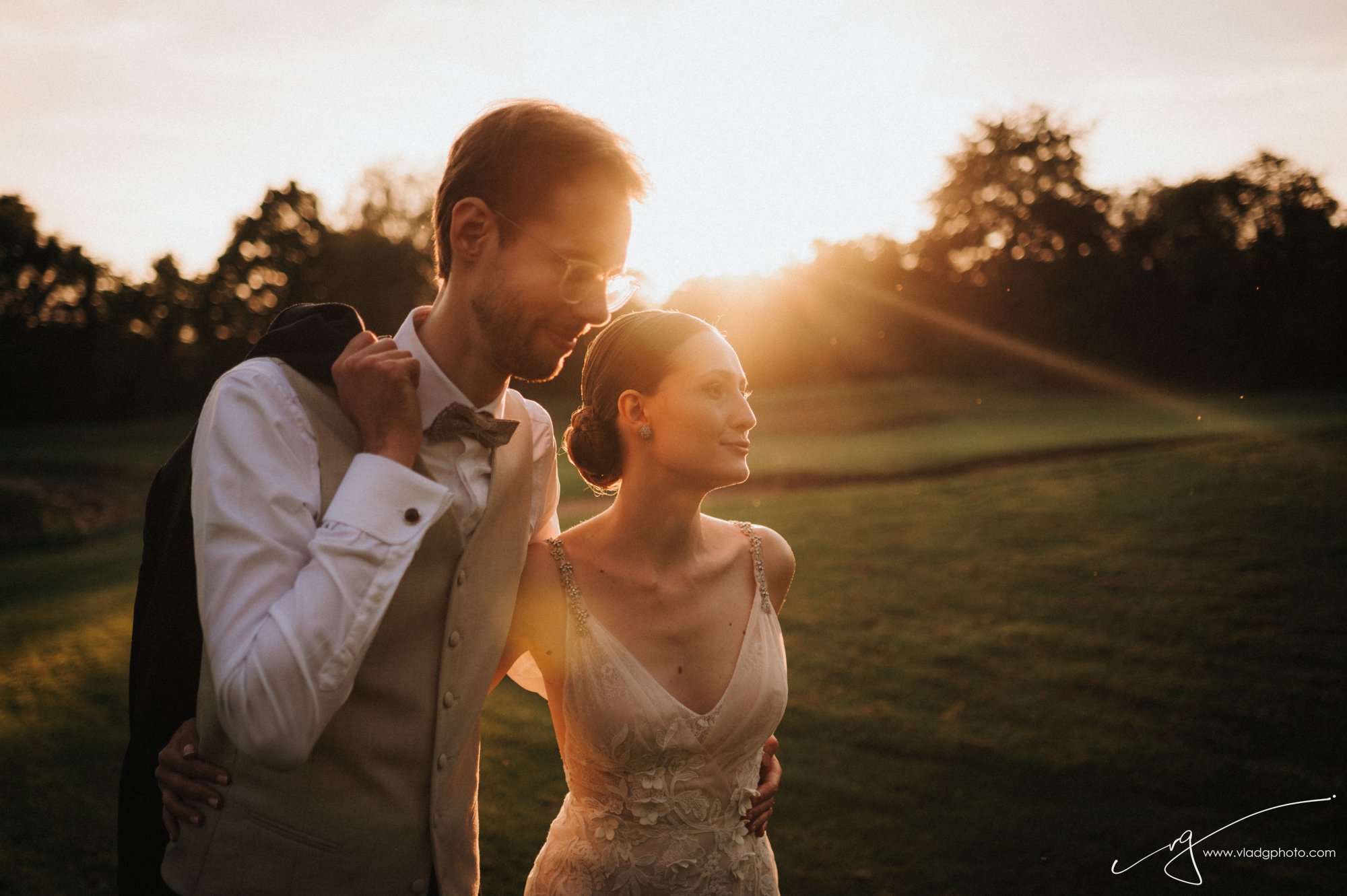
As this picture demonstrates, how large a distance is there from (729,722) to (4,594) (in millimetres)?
14790

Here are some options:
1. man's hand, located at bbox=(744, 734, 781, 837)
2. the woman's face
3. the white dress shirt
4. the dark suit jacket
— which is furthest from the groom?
man's hand, located at bbox=(744, 734, 781, 837)

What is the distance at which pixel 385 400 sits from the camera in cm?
207

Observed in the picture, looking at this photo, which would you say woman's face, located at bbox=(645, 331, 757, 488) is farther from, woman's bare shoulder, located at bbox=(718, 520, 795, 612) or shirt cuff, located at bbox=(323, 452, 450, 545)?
shirt cuff, located at bbox=(323, 452, 450, 545)

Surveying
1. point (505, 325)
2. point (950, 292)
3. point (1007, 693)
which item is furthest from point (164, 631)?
point (950, 292)

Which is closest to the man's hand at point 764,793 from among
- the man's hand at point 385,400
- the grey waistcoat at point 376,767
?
the grey waistcoat at point 376,767

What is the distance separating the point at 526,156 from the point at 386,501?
101 centimetres

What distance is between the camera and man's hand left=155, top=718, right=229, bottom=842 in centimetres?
205

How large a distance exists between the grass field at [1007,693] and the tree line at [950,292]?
38.4ft

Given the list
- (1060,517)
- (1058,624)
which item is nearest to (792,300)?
(1060,517)

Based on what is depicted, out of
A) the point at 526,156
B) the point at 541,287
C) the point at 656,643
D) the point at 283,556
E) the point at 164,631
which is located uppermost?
the point at 526,156

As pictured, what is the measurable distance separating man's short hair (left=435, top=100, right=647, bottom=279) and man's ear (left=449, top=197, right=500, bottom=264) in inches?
1.5

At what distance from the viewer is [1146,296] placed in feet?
111

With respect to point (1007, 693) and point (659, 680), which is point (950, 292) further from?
point (659, 680)

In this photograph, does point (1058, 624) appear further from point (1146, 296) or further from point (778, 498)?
point (1146, 296)
